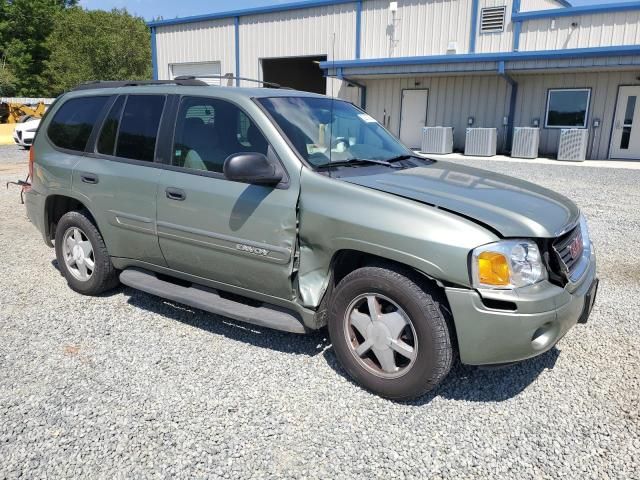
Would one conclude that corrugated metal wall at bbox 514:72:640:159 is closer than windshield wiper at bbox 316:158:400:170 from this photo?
No

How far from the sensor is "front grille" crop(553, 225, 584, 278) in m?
2.94

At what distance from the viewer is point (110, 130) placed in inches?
173

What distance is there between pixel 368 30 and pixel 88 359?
70.6 feet

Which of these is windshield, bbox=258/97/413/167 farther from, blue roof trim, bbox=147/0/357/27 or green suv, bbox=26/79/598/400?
blue roof trim, bbox=147/0/357/27

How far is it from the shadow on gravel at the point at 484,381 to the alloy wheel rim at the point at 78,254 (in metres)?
2.40

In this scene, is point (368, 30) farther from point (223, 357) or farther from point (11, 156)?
point (223, 357)

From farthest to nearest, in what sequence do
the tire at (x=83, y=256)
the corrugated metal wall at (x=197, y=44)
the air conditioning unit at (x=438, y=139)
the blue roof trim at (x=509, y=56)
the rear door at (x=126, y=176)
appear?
1. the corrugated metal wall at (x=197, y=44)
2. the air conditioning unit at (x=438, y=139)
3. the blue roof trim at (x=509, y=56)
4. the tire at (x=83, y=256)
5. the rear door at (x=126, y=176)

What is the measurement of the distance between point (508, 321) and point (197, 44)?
27.0m

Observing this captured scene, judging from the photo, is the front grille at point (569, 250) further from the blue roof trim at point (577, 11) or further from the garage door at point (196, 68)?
the garage door at point (196, 68)

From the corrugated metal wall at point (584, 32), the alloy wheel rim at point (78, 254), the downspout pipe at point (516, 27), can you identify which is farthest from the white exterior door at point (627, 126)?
the alloy wheel rim at point (78, 254)

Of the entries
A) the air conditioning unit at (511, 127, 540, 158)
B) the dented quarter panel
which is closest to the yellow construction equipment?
the air conditioning unit at (511, 127, 540, 158)

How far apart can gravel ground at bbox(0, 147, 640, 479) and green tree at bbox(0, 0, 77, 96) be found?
54252mm

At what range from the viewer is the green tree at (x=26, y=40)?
4956cm

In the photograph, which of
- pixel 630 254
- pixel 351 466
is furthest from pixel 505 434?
pixel 630 254
